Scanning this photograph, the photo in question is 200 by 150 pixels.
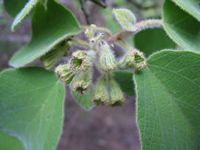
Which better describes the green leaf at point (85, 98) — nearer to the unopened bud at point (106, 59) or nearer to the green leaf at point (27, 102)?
the green leaf at point (27, 102)

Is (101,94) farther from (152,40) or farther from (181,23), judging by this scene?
(152,40)

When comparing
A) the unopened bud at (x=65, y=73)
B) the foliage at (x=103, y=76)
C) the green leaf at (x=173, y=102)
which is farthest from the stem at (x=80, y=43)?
the green leaf at (x=173, y=102)

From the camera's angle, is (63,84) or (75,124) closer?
(63,84)

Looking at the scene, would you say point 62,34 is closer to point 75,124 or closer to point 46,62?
point 46,62

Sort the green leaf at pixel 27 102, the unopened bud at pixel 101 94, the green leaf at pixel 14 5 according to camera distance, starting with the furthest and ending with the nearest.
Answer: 1. the green leaf at pixel 14 5
2. the green leaf at pixel 27 102
3. the unopened bud at pixel 101 94

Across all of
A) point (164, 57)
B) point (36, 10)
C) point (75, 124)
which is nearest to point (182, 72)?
point (164, 57)

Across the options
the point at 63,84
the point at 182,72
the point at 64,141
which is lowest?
the point at 64,141
